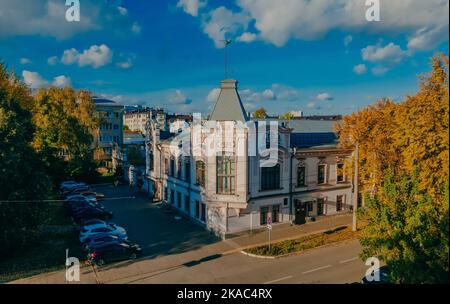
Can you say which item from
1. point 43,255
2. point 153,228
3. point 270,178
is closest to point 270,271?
point 270,178

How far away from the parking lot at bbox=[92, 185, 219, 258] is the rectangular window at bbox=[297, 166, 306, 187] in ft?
31.8

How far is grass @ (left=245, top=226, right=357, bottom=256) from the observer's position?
23.3 m

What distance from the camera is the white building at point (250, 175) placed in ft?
87.2

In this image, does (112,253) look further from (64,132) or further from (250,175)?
(64,132)

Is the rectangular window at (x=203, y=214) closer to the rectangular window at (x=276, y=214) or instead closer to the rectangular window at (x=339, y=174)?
the rectangular window at (x=276, y=214)

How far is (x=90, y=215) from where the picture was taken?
101 ft

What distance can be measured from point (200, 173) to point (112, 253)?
10427 mm

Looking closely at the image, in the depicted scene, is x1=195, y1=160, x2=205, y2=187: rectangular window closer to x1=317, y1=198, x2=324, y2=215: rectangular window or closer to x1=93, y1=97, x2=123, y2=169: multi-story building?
x1=317, y1=198, x2=324, y2=215: rectangular window

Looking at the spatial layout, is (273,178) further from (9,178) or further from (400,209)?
(9,178)

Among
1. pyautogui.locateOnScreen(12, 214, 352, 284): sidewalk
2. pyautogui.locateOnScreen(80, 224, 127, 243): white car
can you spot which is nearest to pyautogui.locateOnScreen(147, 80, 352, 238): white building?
pyautogui.locateOnScreen(12, 214, 352, 284): sidewalk

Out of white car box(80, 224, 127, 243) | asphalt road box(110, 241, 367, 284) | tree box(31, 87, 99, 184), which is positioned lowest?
asphalt road box(110, 241, 367, 284)

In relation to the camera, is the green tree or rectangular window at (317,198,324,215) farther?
rectangular window at (317,198,324,215)

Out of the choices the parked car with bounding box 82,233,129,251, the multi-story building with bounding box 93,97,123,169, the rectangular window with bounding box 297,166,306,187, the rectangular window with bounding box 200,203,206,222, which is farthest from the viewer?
the multi-story building with bounding box 93,97,123,169
